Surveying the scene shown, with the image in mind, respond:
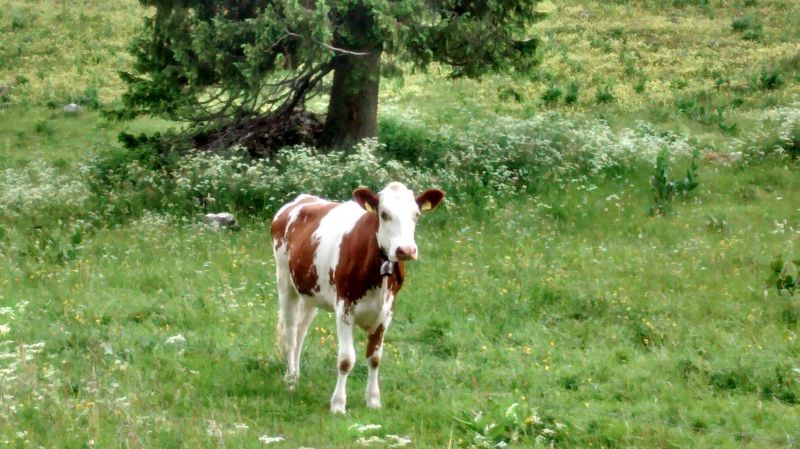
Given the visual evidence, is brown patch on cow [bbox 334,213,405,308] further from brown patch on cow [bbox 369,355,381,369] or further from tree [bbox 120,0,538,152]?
tree [bbox 120,0,538,152]

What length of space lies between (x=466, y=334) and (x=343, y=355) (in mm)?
2489

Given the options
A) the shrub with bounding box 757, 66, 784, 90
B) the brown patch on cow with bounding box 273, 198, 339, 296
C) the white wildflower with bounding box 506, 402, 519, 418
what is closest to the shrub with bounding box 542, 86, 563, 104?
the shrub with bounding box 757, 66, 784, 90

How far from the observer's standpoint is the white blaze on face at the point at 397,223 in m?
7.91

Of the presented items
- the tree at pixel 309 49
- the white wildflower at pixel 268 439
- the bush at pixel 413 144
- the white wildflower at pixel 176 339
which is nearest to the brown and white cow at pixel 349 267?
the white wildflower at pixel 176 339

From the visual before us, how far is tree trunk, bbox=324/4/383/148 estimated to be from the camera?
56.3ft

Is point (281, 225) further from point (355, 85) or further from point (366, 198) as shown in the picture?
point (355, 85)

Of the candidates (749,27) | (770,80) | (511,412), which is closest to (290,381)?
(511,412)

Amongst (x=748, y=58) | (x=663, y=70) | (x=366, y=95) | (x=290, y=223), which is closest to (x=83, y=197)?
(x=366, y=95)

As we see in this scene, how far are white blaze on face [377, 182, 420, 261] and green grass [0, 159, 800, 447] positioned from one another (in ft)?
4.36

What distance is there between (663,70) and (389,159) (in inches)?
557

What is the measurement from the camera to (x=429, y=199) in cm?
854

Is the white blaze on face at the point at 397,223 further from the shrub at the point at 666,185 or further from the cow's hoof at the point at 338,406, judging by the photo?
the shrub at the point at 666,185

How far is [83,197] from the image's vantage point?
1772cm

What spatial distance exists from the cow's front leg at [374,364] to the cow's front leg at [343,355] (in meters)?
0.16
